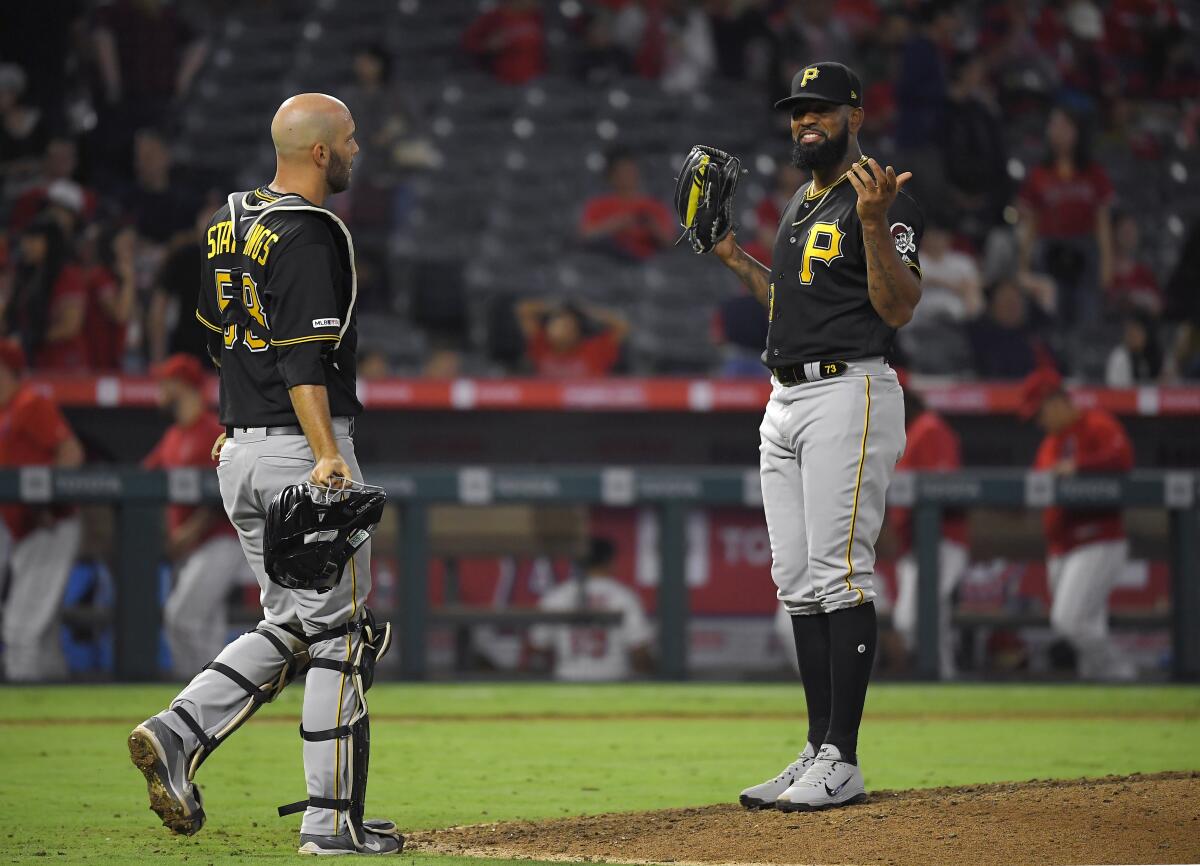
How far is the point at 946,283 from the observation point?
39.2 feet

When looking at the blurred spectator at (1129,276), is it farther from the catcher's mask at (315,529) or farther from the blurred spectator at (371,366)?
the catcher's mask at (315,529)

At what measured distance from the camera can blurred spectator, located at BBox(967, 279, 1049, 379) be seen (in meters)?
11.4

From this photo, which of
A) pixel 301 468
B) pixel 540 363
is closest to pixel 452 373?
pixel 540 363

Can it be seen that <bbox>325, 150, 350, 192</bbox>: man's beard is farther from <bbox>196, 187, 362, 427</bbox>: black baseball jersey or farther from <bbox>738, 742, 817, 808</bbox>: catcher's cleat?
<bbox>738, 742, 817, 808</bbox>: catcher's cleat

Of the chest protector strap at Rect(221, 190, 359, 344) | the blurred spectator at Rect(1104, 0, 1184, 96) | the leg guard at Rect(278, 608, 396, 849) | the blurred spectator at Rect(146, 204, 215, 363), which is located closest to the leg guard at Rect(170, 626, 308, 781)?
the leg guard at Rect(278, 608, 396, 849)

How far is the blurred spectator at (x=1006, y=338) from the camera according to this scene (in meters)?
11.4

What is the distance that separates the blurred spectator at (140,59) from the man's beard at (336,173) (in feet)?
30.6

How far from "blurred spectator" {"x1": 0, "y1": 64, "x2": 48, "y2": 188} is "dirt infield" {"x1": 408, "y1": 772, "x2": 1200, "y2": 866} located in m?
Result: 9.17

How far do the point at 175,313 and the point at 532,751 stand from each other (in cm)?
547

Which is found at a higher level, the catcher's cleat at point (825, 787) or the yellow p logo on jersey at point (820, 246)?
the yellow p logo on jersey at point (820, 246)

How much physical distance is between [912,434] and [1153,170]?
4984mm

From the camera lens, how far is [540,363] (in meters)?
11.1

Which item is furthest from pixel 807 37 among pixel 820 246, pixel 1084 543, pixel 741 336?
pixel 820 246

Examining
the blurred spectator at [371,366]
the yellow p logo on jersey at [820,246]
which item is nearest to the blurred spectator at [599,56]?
the blurred spectator at [371,366]
